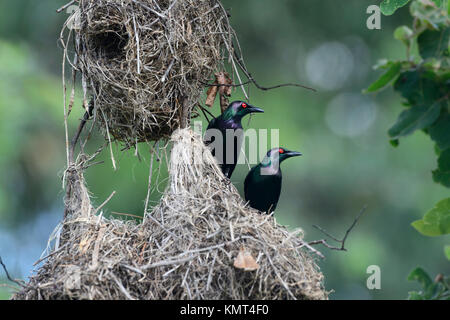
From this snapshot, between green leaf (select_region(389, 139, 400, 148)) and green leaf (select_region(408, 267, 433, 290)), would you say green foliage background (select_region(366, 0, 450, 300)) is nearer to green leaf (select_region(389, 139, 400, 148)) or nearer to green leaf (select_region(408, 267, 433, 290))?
green leaf (select_region(389, 139, 400, 148))

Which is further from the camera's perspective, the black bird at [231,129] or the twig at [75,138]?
the black bird at [231,129]

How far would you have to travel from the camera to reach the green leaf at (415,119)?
209cm

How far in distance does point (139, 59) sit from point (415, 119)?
6.77ft

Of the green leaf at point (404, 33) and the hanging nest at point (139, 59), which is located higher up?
the hanging nest at point (139, 59)

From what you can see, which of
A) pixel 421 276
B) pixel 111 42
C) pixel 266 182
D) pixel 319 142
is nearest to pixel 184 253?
pixel 421 276

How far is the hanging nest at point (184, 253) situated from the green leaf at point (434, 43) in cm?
133

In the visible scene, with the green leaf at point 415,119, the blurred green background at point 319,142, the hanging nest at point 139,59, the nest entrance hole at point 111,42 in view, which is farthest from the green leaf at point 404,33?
the blurred green background at point 319,142

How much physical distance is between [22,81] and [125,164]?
52.3 inches

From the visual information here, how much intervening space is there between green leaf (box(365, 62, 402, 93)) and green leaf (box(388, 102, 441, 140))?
0.39ft

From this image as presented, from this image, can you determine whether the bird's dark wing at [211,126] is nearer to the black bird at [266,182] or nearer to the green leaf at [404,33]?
the black bird at [266,182]

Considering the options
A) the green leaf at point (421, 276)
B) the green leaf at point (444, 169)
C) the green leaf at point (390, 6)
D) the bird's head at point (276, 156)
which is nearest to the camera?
the green leaf at point (444, 169)

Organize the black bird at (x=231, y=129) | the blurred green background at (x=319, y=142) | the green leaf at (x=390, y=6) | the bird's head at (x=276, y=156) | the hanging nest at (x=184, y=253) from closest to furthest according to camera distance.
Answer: the green leaf at (x=390, y=6), the hanging nest at (x=184, y=253), the black bird at (x=231, y=129), the bird's head at (x=276, y=156), the blurred green background at (x=319, y=142)
